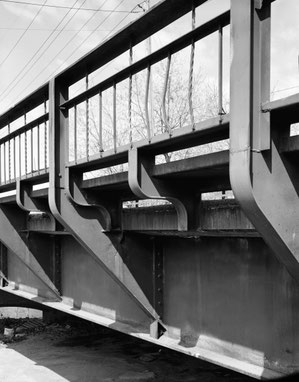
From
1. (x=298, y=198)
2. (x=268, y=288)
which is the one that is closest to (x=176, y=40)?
(x=298, y=198)

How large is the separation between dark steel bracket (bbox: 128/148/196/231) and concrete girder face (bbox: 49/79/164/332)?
171cm

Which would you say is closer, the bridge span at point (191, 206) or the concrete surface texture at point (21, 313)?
the bridge span at point (191, 206)

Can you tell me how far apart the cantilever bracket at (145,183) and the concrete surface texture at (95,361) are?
7.18 metres

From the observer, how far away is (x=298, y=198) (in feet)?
11.0

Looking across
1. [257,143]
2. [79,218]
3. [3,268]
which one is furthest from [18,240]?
[257,143]

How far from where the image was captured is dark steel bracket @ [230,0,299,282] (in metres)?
3.18

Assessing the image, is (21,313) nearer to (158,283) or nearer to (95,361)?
(95,361)

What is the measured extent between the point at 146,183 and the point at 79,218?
2037 millimetres

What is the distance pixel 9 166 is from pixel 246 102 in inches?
283

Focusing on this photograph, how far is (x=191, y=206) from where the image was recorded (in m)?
5.12

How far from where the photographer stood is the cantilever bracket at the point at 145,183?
479 cm

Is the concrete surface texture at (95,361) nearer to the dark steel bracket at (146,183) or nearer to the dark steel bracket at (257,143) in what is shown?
the dark steel bracket at (146,183)

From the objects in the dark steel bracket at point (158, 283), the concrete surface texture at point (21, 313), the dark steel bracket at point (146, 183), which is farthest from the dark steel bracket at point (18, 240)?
the concrete surface texture at point (21, 313)

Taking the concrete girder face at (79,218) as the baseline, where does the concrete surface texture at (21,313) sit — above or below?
below
